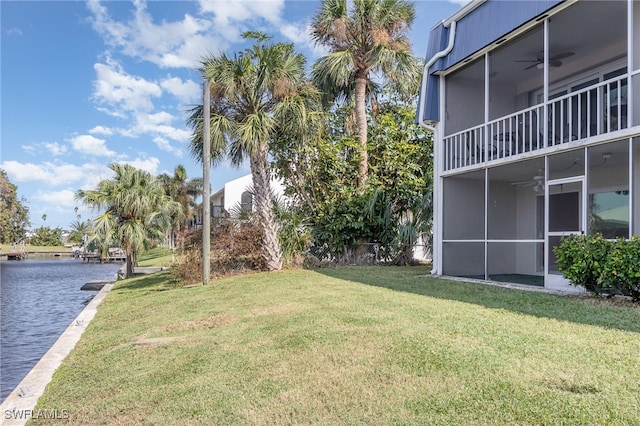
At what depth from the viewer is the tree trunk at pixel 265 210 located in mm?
14320

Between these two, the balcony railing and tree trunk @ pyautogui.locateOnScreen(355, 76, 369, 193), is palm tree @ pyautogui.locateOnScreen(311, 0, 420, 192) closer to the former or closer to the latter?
tree trunk @ pyautogui.locateOnScreen(355, 76, 369, 193)

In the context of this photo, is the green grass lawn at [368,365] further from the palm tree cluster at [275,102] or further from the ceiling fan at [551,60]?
the palm tree cluster at [275,102]

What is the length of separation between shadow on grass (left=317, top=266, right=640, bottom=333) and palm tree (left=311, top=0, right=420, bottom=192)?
275 inches

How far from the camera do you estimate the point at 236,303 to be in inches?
354

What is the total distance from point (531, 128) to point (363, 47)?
27.9ft

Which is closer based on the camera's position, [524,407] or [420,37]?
[524,407]

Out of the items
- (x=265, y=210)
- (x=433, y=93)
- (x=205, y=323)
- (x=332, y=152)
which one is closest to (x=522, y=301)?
(x=205, y=323)

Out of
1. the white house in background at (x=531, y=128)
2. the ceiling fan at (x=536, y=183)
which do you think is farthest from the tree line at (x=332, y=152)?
the ceiling fan at (x=536, y=183)

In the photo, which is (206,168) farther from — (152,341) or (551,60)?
(551,60)

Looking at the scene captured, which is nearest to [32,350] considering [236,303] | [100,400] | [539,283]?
[236,303]

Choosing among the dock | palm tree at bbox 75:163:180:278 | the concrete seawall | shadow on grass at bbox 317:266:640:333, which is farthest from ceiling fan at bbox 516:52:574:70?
the dock

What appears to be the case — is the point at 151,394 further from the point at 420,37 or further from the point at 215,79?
the point at 420,37

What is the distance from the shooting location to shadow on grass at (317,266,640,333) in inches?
235

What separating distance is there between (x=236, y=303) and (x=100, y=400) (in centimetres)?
448
